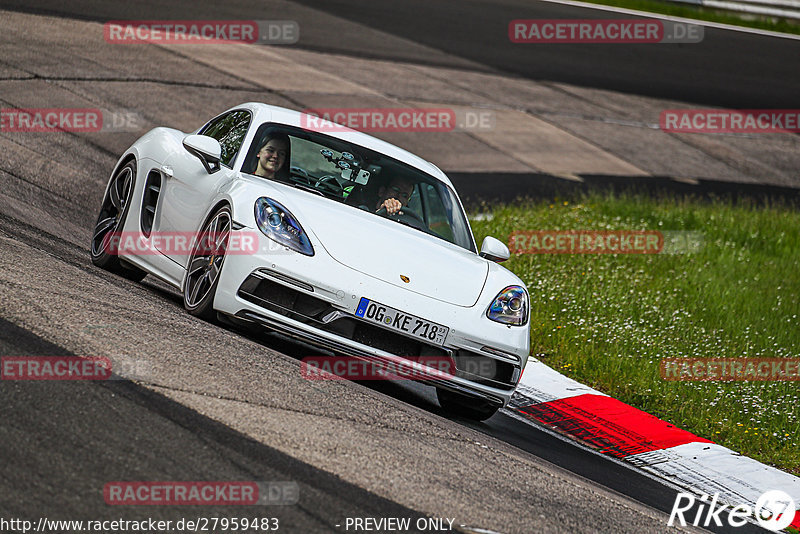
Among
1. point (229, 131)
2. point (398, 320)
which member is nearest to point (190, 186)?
point (229, 131)

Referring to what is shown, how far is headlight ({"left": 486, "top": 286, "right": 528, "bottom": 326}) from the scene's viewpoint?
255 inches

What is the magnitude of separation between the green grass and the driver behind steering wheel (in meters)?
2.25

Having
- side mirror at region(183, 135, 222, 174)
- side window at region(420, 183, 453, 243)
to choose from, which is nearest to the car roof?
side window at region(420, 183, 453, 243)

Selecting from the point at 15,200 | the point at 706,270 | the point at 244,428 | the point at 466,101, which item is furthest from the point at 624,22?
the point at 244,428

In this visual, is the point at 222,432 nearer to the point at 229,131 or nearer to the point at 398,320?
the point at 398,320

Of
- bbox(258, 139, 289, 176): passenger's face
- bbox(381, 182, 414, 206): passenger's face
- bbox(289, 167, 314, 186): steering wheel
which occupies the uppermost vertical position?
bbox(258, 139, 289, 176): passenger's face

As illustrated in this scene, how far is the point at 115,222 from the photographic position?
7.89 meters

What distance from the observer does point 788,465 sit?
7328mm

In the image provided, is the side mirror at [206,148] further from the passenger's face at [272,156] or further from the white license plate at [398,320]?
the white license plate at [398,320]

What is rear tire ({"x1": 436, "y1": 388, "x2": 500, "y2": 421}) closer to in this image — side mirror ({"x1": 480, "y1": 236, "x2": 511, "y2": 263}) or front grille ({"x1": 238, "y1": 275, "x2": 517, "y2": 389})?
front grille ({"x1": 238, "y1": 275, "x2": 517, "y2": 389})

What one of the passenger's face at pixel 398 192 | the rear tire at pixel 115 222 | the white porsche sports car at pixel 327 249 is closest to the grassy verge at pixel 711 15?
the white porsche sports car at pixel 327 249

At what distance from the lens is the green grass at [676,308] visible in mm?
8172

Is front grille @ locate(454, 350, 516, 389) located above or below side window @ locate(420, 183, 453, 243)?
below

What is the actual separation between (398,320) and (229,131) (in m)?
2.44
